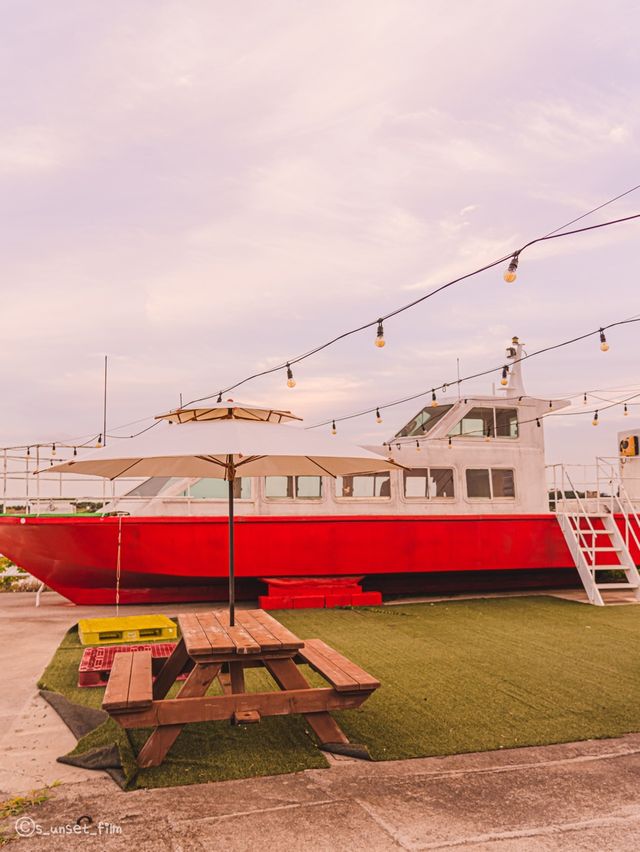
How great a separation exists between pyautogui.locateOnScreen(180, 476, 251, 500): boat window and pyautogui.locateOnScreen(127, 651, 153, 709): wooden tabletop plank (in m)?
6.00

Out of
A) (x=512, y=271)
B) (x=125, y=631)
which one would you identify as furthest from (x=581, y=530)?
(x=125, y=631)

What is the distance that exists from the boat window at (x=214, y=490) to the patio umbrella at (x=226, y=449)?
4.94 metres

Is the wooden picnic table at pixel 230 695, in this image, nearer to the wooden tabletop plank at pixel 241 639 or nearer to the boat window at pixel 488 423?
the wooden tabletop plank at pixel 241 639

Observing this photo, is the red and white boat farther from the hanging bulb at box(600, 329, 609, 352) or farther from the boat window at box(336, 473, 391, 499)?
the hanging bulb at box(600, 329, 609, 352)

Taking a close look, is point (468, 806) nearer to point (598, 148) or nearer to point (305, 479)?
point (598, 148)

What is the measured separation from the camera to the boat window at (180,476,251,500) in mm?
10961

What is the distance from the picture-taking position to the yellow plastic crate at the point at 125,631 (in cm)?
732

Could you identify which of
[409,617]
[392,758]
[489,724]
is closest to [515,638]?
[409,617]

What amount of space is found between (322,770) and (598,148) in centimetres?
719

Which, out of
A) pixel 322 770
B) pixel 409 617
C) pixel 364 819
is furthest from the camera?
pixel 409 617

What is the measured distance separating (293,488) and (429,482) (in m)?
2.42

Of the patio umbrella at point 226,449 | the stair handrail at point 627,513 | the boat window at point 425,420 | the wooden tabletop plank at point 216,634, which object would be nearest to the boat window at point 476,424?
the boat window at point 425,420

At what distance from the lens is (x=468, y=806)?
350 centimetres

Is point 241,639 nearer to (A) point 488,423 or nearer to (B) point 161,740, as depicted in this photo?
(B) point 161,740
